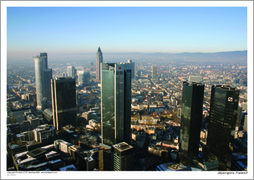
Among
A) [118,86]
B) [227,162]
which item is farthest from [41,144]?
[227,162]

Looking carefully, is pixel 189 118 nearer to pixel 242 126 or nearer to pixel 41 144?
pixel 242 126

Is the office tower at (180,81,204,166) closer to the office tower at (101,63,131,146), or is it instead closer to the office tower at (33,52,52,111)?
the office tower at (101,63,131,146)

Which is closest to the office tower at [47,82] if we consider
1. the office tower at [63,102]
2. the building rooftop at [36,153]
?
the office tower at [63,102]

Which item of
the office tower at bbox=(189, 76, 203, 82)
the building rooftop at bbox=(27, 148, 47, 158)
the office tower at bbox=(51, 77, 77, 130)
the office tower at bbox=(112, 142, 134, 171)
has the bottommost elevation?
the building rooftop at bbox=(27, 148, 47, 158)

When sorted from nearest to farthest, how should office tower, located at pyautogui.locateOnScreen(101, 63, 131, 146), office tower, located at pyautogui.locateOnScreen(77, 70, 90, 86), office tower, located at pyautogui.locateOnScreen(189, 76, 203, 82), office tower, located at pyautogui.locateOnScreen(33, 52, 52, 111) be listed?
office tower, located at pyautogui.locateOnScreen(101, 63, 131, 146)
office tower, located at pyautogui.locateOnScreen(189, 76, 203, 82)
office tower, located at pyautogui.locateOnScreen(33, 52, 52, 111)
office tower, located at pyautogui.locateOnScreen(77, 70, 90, 86)

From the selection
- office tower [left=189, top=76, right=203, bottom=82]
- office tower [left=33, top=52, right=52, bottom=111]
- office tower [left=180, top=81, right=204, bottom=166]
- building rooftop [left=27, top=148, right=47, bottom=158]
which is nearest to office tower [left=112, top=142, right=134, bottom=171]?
office tower [left=180, top=81, right=204, bottom=166]

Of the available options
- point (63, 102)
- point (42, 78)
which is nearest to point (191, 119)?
point (63, 102)
